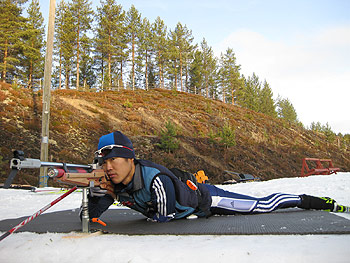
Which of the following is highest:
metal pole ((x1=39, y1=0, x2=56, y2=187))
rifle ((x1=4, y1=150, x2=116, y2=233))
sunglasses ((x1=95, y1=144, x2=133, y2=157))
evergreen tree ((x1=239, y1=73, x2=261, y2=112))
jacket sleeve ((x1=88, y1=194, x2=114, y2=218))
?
evergreen tree ((x1=239, y1=73, x2=261, y2=112))

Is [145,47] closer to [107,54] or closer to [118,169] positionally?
[107,54]

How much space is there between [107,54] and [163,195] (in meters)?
32.5

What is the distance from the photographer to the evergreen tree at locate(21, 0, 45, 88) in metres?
24.3

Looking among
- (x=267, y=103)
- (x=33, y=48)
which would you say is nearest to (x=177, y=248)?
(x=33, y=48)

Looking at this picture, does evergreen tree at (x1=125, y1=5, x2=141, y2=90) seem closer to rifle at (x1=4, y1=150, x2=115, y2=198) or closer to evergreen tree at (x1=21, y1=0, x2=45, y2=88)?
evergreen tree at (x1=21, y1=0, x2=45, y2=88)

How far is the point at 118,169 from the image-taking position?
6.79ft

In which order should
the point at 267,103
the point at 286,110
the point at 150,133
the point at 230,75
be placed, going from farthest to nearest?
the point at 286,110 < the point at 267,103 < the point at 230,75 < the point at 150,133

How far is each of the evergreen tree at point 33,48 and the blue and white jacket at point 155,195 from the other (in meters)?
23.3

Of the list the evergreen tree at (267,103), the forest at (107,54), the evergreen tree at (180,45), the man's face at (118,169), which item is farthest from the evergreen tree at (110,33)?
the man's face at (118,169)

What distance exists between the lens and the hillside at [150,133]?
12.0 meters

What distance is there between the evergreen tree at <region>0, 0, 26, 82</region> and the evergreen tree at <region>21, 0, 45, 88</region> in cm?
66

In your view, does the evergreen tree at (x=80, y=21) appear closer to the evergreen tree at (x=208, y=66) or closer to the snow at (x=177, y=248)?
the evergreen tree at (x=208, y=66)

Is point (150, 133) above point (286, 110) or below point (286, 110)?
below

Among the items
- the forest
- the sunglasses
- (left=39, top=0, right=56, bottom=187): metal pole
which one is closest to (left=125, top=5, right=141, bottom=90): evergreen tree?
the forest
